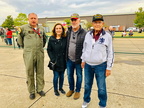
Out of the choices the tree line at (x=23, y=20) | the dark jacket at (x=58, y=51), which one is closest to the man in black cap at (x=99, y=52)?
the dark jacket at (x=58, y=51)

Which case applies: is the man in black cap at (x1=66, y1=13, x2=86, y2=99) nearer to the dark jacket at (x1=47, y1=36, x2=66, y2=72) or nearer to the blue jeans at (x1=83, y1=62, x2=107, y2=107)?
the dark jacket at (x1=47, y1=36, x2=66, y2=72)

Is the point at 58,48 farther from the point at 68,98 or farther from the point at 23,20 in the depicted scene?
the point at 23,20

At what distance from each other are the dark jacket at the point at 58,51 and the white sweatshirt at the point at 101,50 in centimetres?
74

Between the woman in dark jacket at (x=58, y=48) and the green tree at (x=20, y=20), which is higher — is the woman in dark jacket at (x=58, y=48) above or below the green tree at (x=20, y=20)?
below

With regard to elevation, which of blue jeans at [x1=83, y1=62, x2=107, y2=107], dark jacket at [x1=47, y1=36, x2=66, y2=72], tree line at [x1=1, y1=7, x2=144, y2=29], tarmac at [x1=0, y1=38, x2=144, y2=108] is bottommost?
tarmac at [x1=0, y1=38, x2=144, y2=108]

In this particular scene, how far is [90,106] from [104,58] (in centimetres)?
114

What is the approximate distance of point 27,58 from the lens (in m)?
2.46

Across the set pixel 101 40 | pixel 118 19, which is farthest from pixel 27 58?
pixel 118 19

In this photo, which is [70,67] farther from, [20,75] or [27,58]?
[20,75]

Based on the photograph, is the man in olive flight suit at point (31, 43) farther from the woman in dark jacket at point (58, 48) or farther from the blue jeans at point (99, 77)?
the blue jeans at point (99, 77)

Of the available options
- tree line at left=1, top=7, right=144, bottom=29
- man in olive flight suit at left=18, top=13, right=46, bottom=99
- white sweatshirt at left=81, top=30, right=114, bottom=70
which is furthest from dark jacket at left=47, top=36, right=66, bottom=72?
tree line at left=1, top=7, right=144, bottom=29

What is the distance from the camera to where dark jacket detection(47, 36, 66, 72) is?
2518mm

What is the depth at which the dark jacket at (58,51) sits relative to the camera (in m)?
2.52

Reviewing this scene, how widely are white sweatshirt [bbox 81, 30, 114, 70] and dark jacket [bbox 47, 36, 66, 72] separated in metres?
0.74
